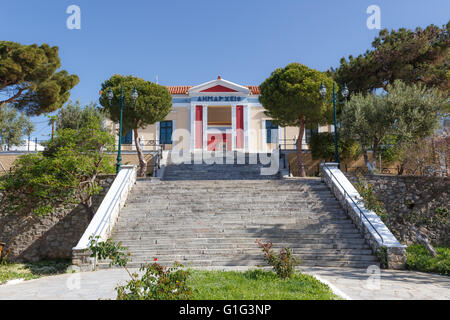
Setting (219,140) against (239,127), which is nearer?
(239,127)

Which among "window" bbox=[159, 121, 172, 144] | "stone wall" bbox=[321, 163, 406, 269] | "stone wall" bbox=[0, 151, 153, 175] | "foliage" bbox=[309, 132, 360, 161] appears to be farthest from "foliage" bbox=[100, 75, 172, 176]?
"stone wall" bbox=[321, 163, 406, 269]

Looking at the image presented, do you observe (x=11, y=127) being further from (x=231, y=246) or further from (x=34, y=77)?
(x=231, y=246)

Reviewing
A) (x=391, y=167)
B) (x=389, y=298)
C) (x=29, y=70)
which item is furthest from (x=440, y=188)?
(x=29, y=70)

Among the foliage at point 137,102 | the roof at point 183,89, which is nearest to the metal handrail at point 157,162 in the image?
the foliage at point 137,102

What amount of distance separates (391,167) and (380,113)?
5822mm

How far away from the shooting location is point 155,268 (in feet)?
16.0

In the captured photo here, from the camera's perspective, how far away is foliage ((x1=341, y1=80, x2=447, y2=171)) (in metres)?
14.6

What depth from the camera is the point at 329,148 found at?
60.4 feet

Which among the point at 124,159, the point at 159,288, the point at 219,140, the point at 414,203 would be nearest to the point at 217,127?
the point at 219,140

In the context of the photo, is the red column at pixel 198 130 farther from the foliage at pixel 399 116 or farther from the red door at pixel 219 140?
the foliage at pixel 399 116

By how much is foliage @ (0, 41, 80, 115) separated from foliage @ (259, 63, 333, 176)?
488 inches

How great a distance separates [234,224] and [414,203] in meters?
7.66

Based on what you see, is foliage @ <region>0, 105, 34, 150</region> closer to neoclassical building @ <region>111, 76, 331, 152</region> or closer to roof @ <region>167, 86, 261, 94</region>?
neoclassical building @ <region>111, 76, 331, 152</region>
